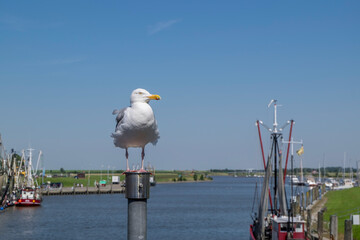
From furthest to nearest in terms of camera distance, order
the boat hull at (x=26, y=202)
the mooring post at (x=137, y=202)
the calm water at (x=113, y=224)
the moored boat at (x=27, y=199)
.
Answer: the moored boat at (x=27, y=199), the boat hull at (x=26, y=202), the calm water at (x=113, y=224), the mooring post at (x=137, y=202)

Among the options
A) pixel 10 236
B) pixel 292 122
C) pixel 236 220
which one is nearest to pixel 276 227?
pixel 292 122

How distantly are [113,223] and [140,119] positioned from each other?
66.9 meters

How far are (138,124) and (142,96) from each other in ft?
2.20

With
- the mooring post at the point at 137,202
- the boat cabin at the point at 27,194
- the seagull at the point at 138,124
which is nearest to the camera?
the mooring post at the point at 137,202

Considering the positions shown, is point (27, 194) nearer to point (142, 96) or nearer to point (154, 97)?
point (142, 96)

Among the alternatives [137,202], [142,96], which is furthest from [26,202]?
[137,202]

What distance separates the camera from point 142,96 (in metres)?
12.1

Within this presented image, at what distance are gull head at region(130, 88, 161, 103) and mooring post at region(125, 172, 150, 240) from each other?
1904mm

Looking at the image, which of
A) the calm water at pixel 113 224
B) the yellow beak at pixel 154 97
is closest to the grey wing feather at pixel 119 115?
the yellow beak at pixel 154 97

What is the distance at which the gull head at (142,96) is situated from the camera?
39.5ft

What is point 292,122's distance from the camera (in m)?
51.2

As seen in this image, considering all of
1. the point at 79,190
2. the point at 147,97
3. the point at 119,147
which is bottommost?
the point at 79,190

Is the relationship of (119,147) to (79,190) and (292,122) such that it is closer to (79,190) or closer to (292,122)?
(292,122)

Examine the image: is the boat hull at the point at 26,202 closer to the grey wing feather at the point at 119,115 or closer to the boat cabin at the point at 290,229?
the boat cabin at the point at 290,229
